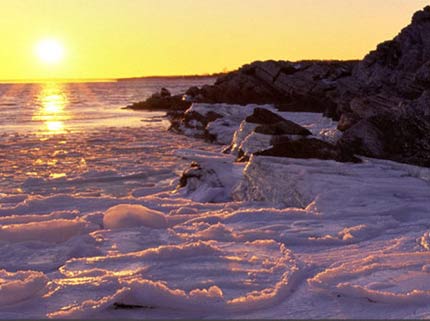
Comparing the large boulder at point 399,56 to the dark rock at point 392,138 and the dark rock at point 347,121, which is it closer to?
the dark rock at point 347,121

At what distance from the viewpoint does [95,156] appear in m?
14.6

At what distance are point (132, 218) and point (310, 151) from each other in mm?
3343

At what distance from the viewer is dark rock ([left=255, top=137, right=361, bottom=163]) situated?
27.5 feet

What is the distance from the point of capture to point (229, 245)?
541 centimetres

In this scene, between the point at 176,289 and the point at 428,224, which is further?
the point at 428,224

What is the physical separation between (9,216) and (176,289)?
3.75 m

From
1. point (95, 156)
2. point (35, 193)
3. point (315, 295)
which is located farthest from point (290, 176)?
point (95, 156)

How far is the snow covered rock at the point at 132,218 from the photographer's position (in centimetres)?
632

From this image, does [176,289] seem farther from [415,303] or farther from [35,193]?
[35,193]

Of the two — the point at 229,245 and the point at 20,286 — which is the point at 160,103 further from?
the point at 20,286

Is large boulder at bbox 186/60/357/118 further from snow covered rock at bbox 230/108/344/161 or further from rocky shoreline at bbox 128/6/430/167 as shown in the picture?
snow covered rock at bbox 230/108/344/161

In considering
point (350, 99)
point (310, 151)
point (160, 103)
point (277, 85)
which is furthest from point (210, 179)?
point (160, 103)

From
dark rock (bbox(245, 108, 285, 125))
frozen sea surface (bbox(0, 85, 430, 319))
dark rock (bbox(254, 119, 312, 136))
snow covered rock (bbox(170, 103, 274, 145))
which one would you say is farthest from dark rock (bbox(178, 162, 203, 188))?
snow covered rock (bbox(170, 103, 274, 145))

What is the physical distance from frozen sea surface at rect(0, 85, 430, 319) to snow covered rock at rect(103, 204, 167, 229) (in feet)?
0.06
